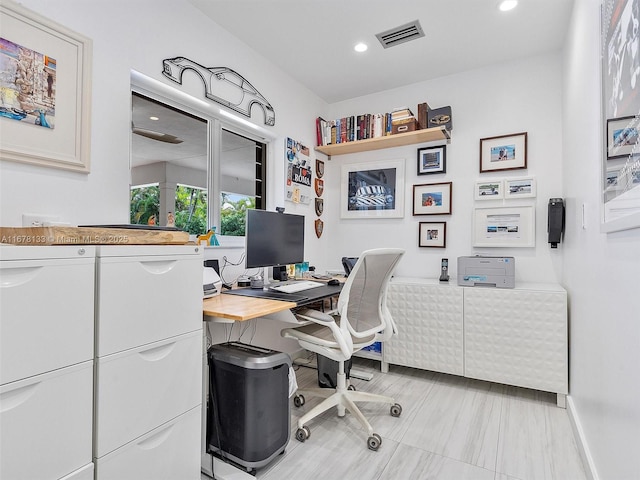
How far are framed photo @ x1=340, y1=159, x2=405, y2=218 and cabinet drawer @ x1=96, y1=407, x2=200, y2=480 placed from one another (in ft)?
8.03

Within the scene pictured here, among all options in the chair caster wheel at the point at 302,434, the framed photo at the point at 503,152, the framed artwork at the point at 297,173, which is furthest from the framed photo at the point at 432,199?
the chair caster wheel at the point at 302,434

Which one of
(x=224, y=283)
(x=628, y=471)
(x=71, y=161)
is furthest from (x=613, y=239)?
(x=71, y=161)

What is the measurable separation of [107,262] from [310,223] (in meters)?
2.35

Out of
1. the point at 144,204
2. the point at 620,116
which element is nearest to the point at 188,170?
the point at 144,204

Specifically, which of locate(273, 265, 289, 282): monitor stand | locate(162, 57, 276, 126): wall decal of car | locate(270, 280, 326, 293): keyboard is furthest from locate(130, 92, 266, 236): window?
locate(270, 280, 326, 293): keyboard

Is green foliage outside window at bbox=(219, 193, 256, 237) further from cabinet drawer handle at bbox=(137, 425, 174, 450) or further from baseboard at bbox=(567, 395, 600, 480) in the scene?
baseboard at bbox=(567, 395, 600, 480)

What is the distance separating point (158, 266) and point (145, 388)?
442mm

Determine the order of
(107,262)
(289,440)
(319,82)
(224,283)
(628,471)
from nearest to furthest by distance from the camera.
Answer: (628,471)
(107,262)
(289,440)
(224,283)
(319,82)

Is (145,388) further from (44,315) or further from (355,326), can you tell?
(355,326)

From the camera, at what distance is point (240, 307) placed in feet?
5.28

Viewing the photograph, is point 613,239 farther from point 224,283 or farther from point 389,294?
point 224,283

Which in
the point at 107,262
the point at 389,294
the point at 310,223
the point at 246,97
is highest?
the point at 246,97

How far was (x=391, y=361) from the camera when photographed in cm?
279

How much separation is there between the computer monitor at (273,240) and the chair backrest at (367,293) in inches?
24.4
